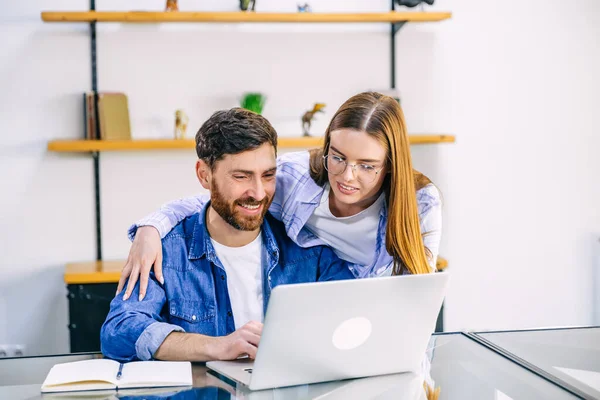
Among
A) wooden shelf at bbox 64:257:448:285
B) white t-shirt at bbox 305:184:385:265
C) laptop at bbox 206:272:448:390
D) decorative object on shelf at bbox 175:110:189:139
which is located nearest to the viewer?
laptop at bbox 206:272:448:390

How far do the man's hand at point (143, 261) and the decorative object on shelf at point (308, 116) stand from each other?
1.51 metres

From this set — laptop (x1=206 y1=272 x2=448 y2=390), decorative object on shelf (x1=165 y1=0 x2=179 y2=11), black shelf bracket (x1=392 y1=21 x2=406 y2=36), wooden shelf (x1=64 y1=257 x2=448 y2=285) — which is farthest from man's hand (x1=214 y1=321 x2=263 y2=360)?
black shelf bracket (x1=392 y1=21 x2=406 y2=36)

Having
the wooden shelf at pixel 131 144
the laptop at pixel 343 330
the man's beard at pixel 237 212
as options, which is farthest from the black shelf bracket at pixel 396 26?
the laptop at pixel 343 330

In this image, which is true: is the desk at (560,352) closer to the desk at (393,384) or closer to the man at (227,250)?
the desk at (393,384)

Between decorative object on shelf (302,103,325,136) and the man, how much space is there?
1333mm

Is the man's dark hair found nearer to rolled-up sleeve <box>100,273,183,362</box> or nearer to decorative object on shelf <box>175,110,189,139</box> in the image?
rolled-up sleeve <box>100,273,183,362</box>

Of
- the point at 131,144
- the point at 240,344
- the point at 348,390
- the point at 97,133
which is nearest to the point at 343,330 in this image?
the point at 348,390

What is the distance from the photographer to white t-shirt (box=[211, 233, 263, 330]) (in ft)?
5.76

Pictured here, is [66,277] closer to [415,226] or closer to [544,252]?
[415,226]

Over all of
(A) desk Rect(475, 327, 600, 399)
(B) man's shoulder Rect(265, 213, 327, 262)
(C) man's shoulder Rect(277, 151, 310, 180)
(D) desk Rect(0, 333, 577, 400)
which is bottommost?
(A) desk Rect(475, 327, 600, 399)

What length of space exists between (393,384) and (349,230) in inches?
27.1

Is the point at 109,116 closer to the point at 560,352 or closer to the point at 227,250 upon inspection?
the point at 227,250

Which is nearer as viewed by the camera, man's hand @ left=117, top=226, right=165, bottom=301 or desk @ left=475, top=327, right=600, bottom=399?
desk @ left=475, top=327, right=600, bottom=399

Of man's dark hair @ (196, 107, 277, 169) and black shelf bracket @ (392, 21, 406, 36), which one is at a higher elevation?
black shelf bracket @ (392, 21, 406, 36)
